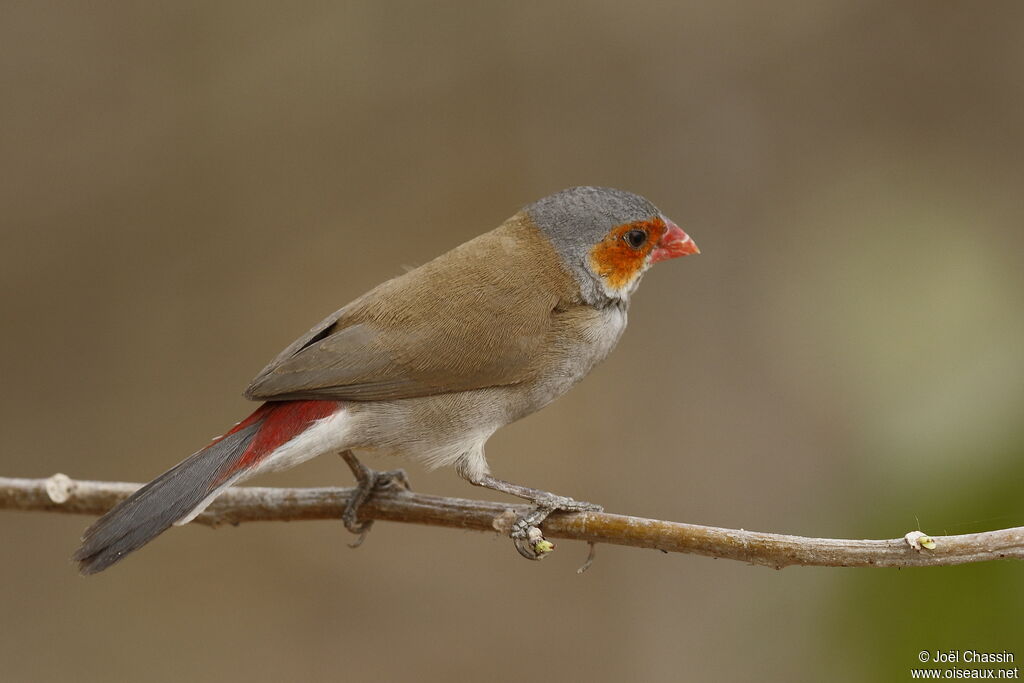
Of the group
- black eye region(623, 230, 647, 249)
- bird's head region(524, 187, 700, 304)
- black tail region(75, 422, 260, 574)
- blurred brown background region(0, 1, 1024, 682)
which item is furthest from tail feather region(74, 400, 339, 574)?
blurred brown background region(0, 1, 1024, 682)

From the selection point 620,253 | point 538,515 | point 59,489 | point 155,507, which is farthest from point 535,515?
point 59,489

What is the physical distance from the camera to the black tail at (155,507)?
250cm

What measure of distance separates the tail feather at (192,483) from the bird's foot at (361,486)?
0.39 meters

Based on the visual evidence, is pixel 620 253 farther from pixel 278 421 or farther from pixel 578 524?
pixel 278 421

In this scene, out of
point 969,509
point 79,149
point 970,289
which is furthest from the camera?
point 79,149

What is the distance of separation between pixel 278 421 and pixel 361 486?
52cm

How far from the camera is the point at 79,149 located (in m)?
6.00

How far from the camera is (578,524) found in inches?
113

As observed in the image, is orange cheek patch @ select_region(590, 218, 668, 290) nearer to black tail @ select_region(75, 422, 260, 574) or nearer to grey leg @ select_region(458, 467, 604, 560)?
grey leg @ select_region(458, 467, 604, 560)

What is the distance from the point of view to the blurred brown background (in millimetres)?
5410

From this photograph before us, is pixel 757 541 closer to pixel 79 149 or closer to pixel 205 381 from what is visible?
pixel 205 381

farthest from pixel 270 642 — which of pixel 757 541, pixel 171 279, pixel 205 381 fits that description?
pixel 757 541

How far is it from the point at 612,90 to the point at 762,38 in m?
0.90

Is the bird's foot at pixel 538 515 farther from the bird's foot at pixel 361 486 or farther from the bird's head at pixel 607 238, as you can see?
the bird's head at pixel 607 238
